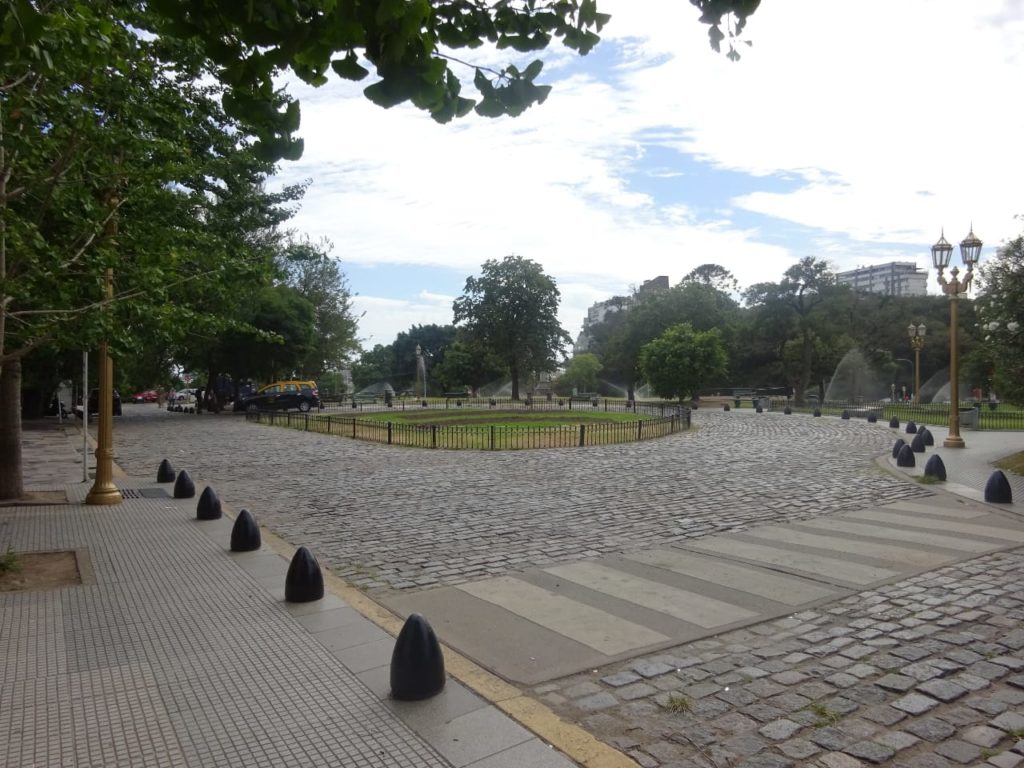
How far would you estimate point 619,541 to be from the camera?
870cm

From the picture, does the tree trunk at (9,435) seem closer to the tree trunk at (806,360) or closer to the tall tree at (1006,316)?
the tall tree at (1006,316)

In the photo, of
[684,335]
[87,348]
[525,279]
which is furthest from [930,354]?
[87,348]

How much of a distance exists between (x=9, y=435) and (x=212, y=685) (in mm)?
9340

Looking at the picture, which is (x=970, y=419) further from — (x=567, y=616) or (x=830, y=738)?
(x=830, y=738)

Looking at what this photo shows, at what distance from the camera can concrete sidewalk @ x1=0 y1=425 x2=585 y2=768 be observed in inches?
144

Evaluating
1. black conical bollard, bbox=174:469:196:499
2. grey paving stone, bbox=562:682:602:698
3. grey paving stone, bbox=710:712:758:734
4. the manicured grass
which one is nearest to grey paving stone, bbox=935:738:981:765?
grey paving stone, bbox=710:712:758:734

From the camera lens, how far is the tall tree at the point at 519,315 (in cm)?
5950

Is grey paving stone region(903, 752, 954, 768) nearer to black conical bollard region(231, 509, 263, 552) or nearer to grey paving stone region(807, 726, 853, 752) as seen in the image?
grey paving stone region(807, 726, 853, 752)

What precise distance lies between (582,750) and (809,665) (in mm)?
1984

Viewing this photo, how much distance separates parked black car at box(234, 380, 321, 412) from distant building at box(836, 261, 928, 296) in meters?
103

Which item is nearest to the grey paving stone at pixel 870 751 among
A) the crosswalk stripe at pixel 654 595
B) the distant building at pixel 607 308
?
the crosswalk stripe at pixel 654 595

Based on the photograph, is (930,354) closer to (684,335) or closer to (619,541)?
(684,335)

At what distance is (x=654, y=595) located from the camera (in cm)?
645

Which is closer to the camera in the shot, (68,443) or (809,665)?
(809,665)
